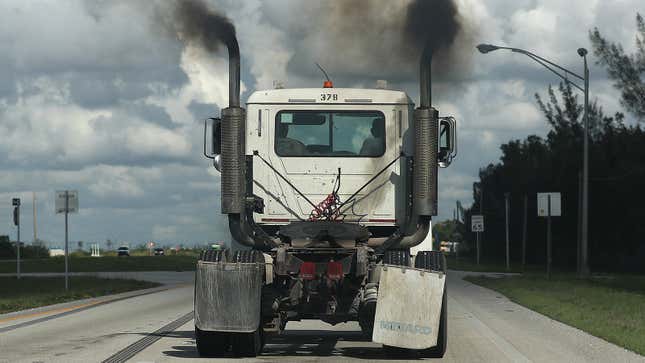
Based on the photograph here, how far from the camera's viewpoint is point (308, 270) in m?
14.1

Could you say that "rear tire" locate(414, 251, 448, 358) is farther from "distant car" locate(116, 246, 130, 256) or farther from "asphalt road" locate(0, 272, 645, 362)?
"distant car" locate(116, 246, 130, 256)

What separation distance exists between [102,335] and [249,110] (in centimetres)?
434

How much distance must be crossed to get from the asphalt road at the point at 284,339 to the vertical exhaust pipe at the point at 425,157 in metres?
1.89

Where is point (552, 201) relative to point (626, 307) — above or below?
above

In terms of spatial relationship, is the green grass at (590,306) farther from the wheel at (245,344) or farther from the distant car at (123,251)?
the distant car at (123,251)

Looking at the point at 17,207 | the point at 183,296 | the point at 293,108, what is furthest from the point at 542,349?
the point at 17,207

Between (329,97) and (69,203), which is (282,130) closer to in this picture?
(329,97)

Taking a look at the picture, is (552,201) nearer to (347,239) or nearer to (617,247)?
(347,239)

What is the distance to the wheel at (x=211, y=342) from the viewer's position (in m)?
14.0

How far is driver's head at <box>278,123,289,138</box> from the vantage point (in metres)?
15.9

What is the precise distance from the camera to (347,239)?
570 inches

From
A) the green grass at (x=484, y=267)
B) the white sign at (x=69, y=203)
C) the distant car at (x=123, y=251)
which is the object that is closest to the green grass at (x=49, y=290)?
the white sign at (x=69, y=203)

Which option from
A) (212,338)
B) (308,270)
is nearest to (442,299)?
(308,270)

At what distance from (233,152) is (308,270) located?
1939 mm
